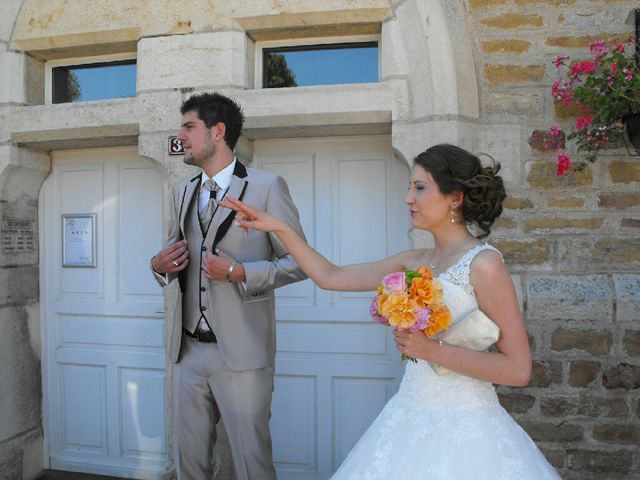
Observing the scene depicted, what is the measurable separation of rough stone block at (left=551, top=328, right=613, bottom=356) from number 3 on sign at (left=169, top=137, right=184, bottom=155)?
2.34 m

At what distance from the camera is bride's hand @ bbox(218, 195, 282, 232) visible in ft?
6.70

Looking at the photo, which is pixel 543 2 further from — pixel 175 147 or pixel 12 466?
pixel 12 466

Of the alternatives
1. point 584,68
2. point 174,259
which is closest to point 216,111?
point 174,259

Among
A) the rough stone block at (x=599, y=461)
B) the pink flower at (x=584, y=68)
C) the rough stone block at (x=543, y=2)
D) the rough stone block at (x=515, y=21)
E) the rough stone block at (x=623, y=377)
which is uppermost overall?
the rough stone block at (x=543, y=2)

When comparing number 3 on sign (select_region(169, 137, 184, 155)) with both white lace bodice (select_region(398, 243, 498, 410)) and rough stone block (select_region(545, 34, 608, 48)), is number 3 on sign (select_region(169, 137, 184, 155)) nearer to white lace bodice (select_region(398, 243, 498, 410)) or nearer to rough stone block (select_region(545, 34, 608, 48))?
white lace bodice (select_region(398, 243, 498, 410))

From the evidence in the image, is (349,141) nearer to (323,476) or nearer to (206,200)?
(206,200)

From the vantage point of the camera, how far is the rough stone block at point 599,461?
3.04 meters

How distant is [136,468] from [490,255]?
3.13m

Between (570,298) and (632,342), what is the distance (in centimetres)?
39

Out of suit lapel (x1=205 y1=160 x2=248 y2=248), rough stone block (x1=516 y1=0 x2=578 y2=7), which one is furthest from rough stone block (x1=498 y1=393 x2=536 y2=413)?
rough stone block (x1=516 y1=0 x2=578 y2=7)

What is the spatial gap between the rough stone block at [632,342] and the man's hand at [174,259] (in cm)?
230

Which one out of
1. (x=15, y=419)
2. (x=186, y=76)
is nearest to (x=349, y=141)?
(x=186, y=76)

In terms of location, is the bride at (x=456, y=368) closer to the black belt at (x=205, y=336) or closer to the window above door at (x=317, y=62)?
the black belt at (x=205, y=336)

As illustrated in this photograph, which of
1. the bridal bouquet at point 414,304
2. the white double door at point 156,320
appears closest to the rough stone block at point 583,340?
the white double door at point 156,320
